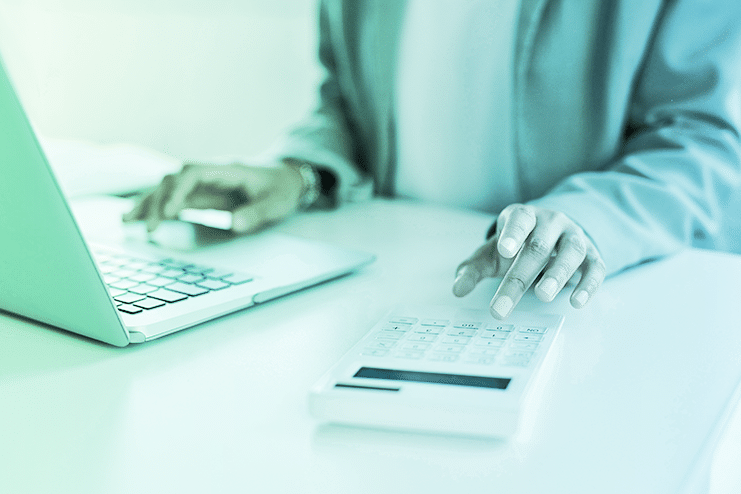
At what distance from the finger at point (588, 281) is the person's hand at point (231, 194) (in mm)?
381

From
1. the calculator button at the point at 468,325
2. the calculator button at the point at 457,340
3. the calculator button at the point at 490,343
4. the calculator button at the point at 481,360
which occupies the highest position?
the calculator button at the point at 481,360

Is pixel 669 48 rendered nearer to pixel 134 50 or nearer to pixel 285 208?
pixel 285 208

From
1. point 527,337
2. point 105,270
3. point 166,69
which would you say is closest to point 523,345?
point 527,337

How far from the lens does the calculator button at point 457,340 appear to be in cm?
38

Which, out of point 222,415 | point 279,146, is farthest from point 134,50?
point 222,415

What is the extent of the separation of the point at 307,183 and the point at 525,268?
0.48 meters

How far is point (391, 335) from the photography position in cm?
40

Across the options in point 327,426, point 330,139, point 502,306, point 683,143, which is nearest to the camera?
point 327,426

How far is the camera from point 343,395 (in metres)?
0.32

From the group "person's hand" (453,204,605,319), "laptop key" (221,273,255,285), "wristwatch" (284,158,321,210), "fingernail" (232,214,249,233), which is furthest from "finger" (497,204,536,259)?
"wristwatch" (284,158,321,210)

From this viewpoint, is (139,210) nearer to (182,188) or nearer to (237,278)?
(182,188)

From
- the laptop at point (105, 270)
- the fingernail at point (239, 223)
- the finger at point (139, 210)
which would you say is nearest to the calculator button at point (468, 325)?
the laptop at point (105, 270)

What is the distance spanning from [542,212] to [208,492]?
363 millimetres

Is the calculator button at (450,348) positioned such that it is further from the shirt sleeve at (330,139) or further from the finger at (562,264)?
the shirt sleeve at (330,139)
